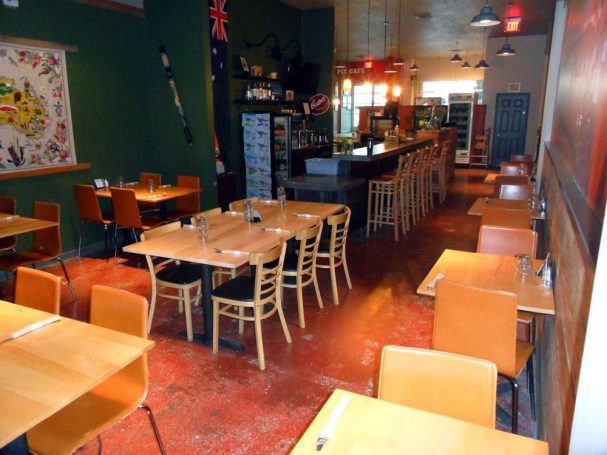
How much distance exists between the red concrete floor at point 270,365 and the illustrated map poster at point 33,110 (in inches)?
51.0

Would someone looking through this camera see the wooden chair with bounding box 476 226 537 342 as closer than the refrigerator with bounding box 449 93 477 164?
Yes

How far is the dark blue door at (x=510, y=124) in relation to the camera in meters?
11.9

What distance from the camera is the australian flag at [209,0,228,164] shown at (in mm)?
6395

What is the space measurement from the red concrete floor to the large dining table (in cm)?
30

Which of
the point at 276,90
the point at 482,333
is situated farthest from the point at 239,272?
the point at 276,90

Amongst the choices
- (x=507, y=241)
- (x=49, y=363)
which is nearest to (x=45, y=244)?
(x=49, y=363)

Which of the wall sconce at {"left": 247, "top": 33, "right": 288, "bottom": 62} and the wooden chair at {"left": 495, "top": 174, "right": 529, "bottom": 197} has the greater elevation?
the wall sconce at {"left": 247, "top": 33, "right": 288, "bottom": 62}

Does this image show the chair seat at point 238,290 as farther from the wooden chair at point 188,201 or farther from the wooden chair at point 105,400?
the wooden chair at point 188,201

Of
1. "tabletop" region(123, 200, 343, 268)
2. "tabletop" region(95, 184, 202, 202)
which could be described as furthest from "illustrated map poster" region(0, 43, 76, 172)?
"tabletop" region(123, 200, 343, 268)

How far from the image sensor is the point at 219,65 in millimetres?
6773

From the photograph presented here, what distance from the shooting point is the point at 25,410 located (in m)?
1.39

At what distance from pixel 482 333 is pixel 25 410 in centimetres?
181

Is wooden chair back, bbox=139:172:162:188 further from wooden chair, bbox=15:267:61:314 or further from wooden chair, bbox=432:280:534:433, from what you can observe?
wooden chair, bbox=432:280:534:433

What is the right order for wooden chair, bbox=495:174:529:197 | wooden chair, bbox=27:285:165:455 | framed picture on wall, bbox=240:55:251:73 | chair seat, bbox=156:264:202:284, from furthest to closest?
framed picture on wall, bbox=240:55:251:73 < wooden chair, bbox=495:174:529:197 < chair seat, bbox=156:264:202:284 < wooden chair, bbox=27:285:165:455
